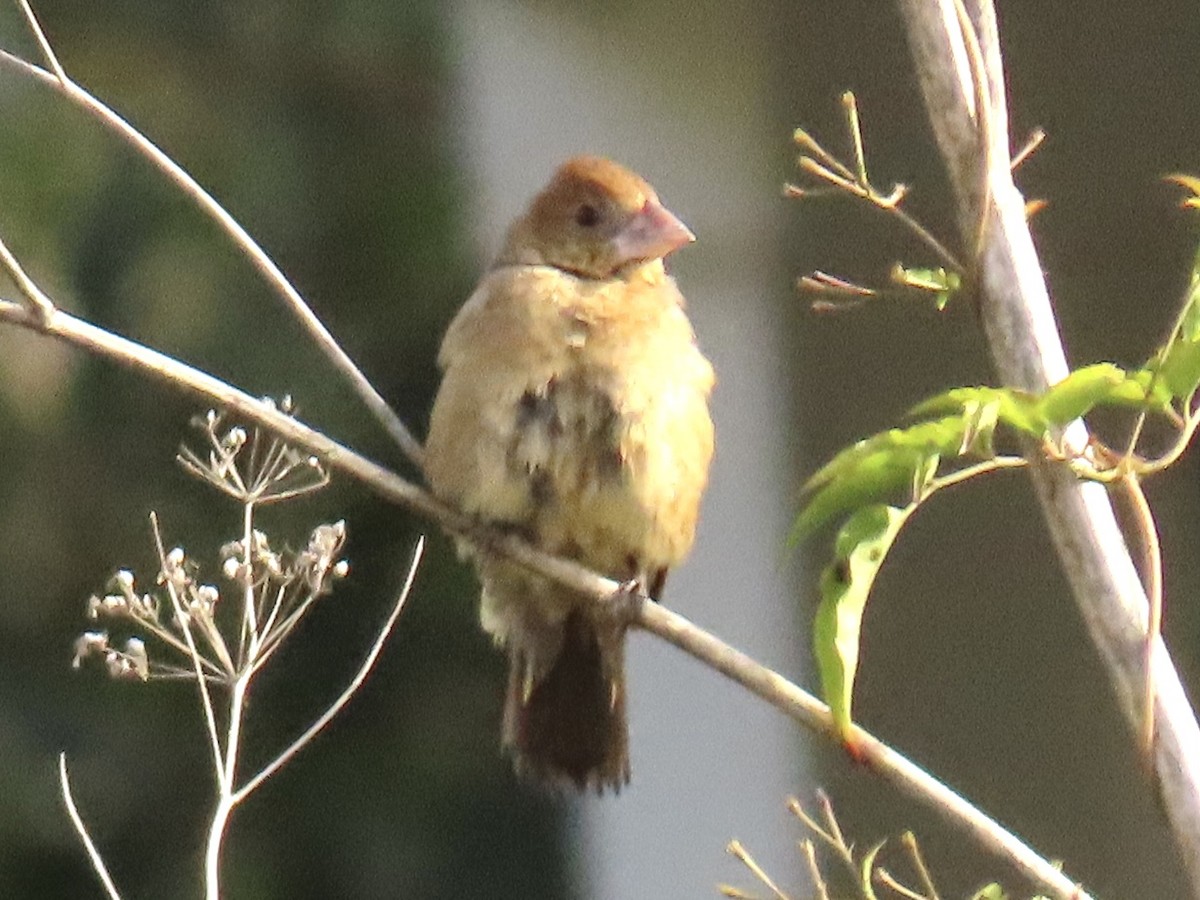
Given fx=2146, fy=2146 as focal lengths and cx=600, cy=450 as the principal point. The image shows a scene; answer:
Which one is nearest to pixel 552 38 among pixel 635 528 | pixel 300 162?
pixel 300 162

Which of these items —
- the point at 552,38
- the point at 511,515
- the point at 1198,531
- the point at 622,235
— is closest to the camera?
the point at 511,515

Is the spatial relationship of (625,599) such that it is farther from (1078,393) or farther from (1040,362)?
(1078,393)

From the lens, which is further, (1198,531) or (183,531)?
(1198,531)

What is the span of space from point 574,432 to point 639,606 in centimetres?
66

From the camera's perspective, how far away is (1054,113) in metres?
4.22

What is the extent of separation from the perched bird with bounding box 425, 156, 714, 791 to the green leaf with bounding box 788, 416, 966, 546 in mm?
1208

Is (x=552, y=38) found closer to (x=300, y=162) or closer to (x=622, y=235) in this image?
(x=300, y=162)

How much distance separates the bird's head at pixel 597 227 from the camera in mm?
2586

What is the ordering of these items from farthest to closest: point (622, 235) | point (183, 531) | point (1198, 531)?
1. point (1198, 531)
2. point (183, 531)
3. point (622, 235)

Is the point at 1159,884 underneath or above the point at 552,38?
underneath

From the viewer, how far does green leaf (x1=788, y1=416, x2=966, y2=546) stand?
1.12 meters

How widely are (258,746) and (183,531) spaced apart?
429mm

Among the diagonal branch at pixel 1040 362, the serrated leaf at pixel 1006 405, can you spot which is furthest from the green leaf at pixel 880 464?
the diagonal branch at pixel 1040 362

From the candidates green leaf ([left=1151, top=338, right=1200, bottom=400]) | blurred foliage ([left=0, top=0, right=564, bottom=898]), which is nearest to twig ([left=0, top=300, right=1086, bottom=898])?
green leaf ([left=1151, top=338, right=1200, bottom=400])
